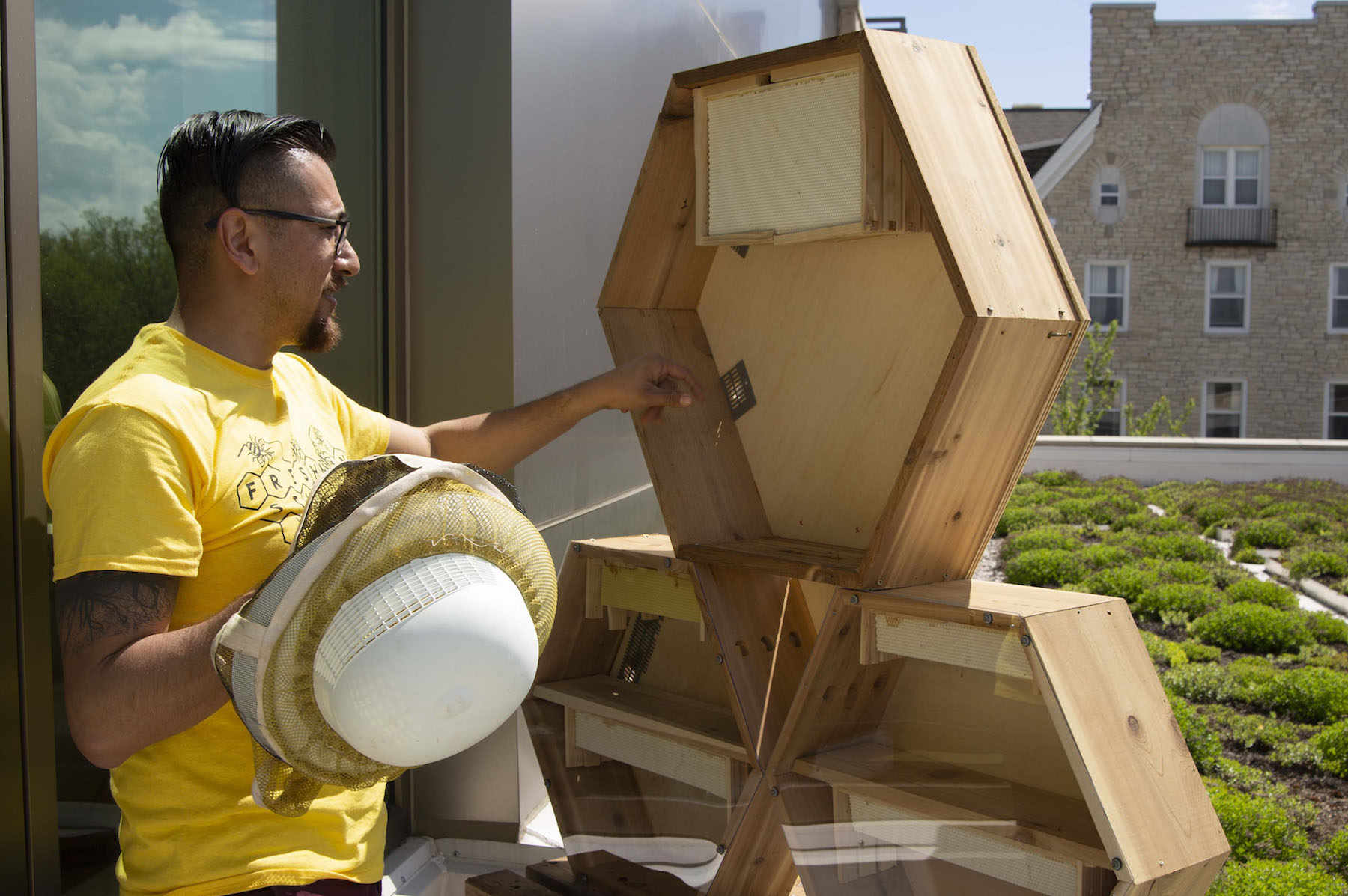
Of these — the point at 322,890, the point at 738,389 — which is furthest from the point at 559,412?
the point at 322,890

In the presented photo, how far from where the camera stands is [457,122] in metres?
3.27

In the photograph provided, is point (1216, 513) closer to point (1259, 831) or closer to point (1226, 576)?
point (1226, 576)

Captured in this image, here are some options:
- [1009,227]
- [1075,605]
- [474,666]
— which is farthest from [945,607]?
[474,666]

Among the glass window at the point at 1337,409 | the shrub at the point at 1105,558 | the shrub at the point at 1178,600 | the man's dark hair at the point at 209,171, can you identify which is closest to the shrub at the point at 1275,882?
the shrub at the point at 1178,600

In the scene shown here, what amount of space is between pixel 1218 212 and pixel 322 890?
2213cm

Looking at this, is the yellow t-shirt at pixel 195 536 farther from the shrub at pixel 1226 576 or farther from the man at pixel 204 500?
the shrub at pixel 1226 576

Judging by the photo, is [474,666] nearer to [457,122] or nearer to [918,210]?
[918,210]

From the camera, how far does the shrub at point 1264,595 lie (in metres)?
6.20

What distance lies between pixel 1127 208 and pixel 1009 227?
2038 cm

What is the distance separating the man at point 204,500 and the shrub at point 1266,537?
25.3 ft

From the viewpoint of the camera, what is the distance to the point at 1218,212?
20.5 meters

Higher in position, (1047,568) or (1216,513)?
(1216,513)

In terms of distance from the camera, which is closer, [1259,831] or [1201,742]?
[1259,831]

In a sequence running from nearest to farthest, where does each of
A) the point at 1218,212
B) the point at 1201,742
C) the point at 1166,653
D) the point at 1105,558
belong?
the point at 1201,742 < the point at 1166,653 < the point at 1105,558 < the point at 1218,212
